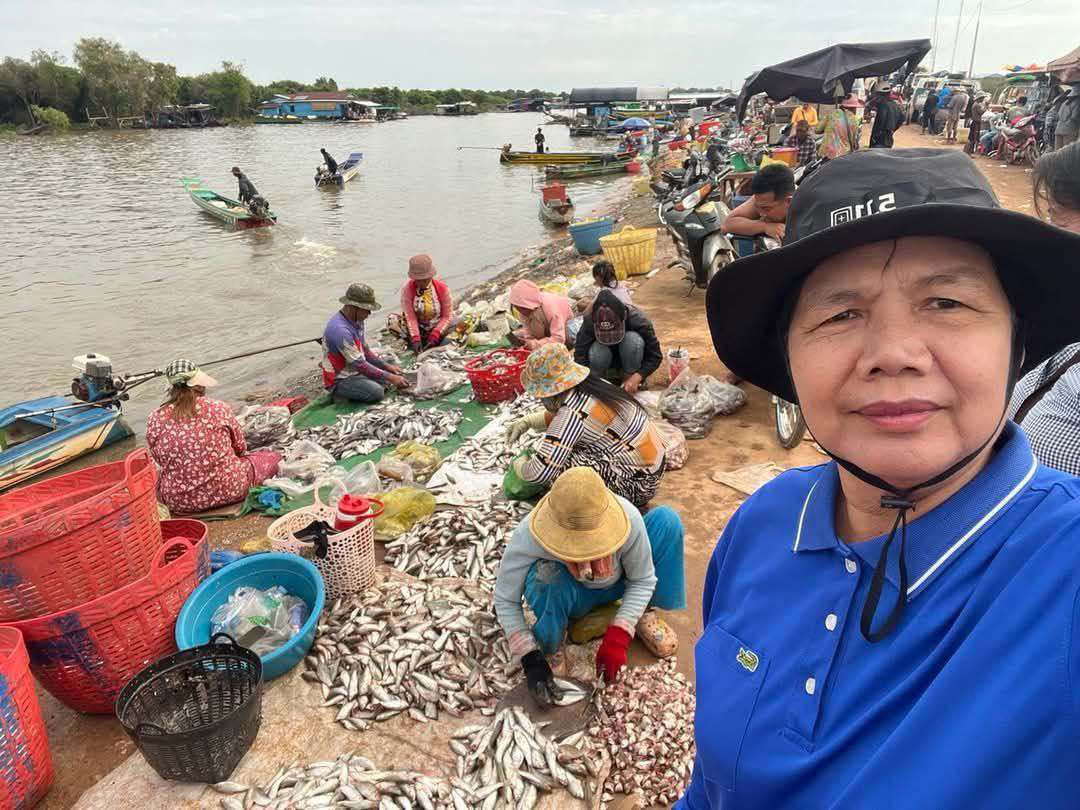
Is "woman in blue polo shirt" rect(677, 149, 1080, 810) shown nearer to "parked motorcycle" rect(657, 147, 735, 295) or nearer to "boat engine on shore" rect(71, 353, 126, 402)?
"parked motorcycle" rect(657, 147, 735, 295)

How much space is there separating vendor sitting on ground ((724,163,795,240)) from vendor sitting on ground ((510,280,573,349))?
7.62 ft

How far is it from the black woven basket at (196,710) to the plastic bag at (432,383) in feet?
15.7

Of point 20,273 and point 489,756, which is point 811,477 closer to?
point 489,756

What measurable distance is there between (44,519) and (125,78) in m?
91.8

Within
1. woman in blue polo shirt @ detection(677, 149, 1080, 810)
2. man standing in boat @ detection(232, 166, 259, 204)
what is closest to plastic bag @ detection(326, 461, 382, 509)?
woman in blue polo shirt @ detection(677, 149, 1080, 810)

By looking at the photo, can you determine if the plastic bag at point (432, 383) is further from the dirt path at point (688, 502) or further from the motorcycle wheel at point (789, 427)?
the motorcycle wheel at point (789, 427)

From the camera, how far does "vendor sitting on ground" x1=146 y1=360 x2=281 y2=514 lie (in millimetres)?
5625

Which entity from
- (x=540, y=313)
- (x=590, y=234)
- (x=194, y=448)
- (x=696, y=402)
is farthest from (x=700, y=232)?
(x=194, y=448)

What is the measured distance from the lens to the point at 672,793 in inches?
113

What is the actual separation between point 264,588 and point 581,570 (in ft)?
7.82

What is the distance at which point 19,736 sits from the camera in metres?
3.00

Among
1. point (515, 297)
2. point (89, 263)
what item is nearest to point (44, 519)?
point (515, 297)

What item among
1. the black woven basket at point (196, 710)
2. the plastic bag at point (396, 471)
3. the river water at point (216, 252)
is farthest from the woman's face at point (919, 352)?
the river water at point (216, 252)

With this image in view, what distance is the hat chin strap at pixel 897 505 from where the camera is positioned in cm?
94
